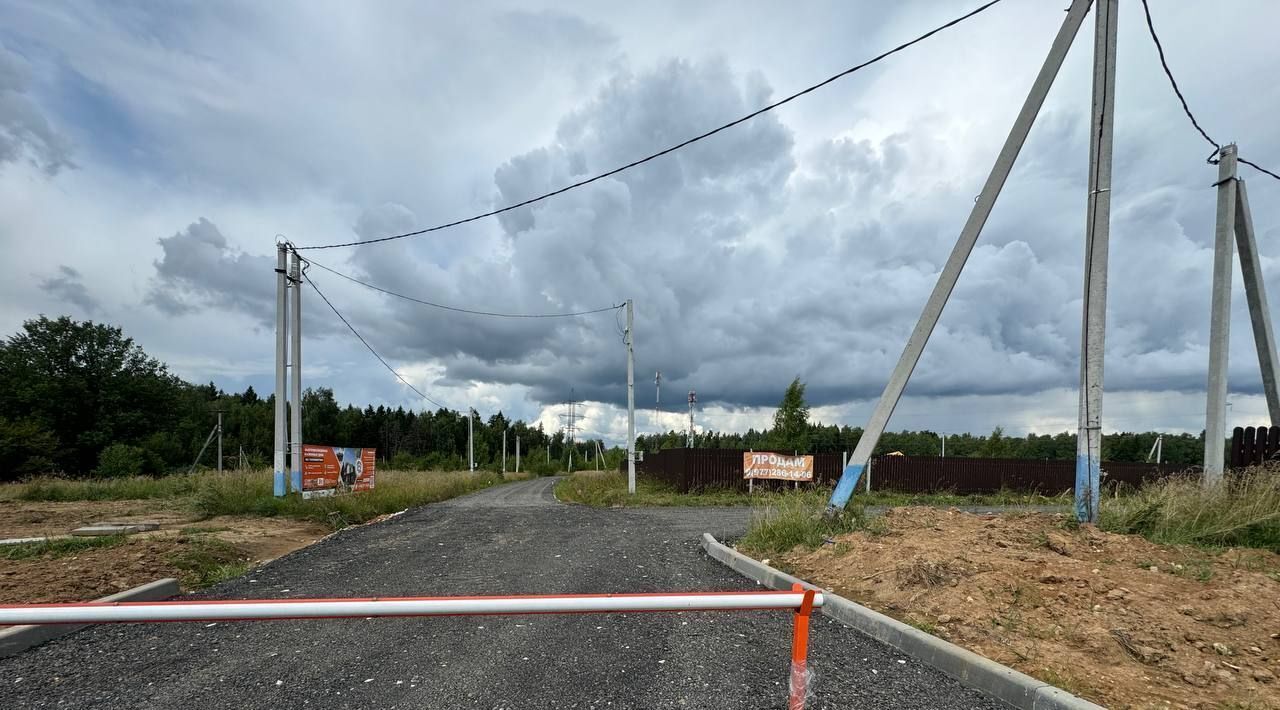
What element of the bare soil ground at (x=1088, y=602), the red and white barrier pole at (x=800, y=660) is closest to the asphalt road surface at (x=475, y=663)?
the bare soil ground at (x=1088, y=602)

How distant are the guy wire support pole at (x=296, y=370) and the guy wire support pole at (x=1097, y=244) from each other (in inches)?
672

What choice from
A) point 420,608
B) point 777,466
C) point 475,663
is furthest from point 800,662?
point 777,466

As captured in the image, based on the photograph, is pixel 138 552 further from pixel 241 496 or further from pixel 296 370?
pixel 296 370

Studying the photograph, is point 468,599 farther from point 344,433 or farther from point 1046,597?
point 344,433

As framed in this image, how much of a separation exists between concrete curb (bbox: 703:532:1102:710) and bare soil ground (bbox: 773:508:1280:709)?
0.67 ft

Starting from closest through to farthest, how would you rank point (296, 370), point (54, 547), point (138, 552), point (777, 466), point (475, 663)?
point (475, 663), point (138, 552), point (54, 547), point (296, 370), point (777, 466)

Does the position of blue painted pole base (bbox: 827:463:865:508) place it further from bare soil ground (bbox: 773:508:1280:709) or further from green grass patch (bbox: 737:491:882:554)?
bare soil ground (bbox: 773:508:1280:709)

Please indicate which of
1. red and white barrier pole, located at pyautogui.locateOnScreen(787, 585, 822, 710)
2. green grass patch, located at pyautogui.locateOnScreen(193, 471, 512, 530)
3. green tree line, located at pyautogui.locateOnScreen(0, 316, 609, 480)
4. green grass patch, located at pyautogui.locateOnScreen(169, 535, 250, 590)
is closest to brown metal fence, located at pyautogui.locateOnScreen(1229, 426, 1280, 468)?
red and white barrier pole, located at pyautogui.locateOnScreen(787, 585, 822, 710)

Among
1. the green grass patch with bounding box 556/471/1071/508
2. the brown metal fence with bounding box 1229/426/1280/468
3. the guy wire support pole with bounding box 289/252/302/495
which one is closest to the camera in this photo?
the brown metal fence with bounding box 1229/426/1280/468

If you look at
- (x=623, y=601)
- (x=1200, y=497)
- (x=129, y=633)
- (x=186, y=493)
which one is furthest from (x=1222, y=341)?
(x=186, y=493)

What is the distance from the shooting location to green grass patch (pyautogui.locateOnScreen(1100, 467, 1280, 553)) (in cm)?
761

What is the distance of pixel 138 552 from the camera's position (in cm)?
827

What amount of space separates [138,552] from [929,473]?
987 inches

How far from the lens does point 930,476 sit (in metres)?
25.4
